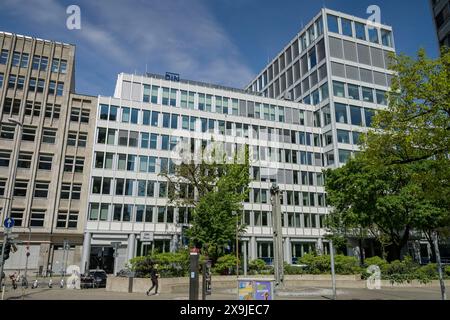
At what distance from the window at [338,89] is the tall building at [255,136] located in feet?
0.54

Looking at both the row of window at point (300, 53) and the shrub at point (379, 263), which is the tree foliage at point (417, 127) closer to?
the shrub at point (379, 263)

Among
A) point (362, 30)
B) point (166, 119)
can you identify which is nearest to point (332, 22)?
point (362, 30)

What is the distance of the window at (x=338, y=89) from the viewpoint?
5375 cm

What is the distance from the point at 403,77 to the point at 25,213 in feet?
135

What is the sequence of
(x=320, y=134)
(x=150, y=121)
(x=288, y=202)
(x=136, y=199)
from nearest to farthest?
(x=136, y=199) < (x=150, y=121) < (x=288, y=202) < (x=320, y=134)

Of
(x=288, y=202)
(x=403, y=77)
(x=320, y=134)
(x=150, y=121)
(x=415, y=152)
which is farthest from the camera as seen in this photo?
(x=320, y=134)

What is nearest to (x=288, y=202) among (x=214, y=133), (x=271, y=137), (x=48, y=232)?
(x=271, y=137)

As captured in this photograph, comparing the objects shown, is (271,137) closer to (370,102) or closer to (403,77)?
(370,102)

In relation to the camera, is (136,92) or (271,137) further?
(271,137)

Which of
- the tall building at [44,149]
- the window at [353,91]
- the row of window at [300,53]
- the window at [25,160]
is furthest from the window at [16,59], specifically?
the window at [353,91]

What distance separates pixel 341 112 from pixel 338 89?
3.69 m

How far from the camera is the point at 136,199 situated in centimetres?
4319

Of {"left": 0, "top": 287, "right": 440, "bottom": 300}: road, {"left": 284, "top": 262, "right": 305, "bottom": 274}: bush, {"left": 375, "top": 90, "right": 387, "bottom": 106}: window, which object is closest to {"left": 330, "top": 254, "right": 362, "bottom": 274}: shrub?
{"left": 284, "top": 262, "right": 305, "bottom": 274}: bush

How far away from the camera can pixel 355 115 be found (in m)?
53.9
